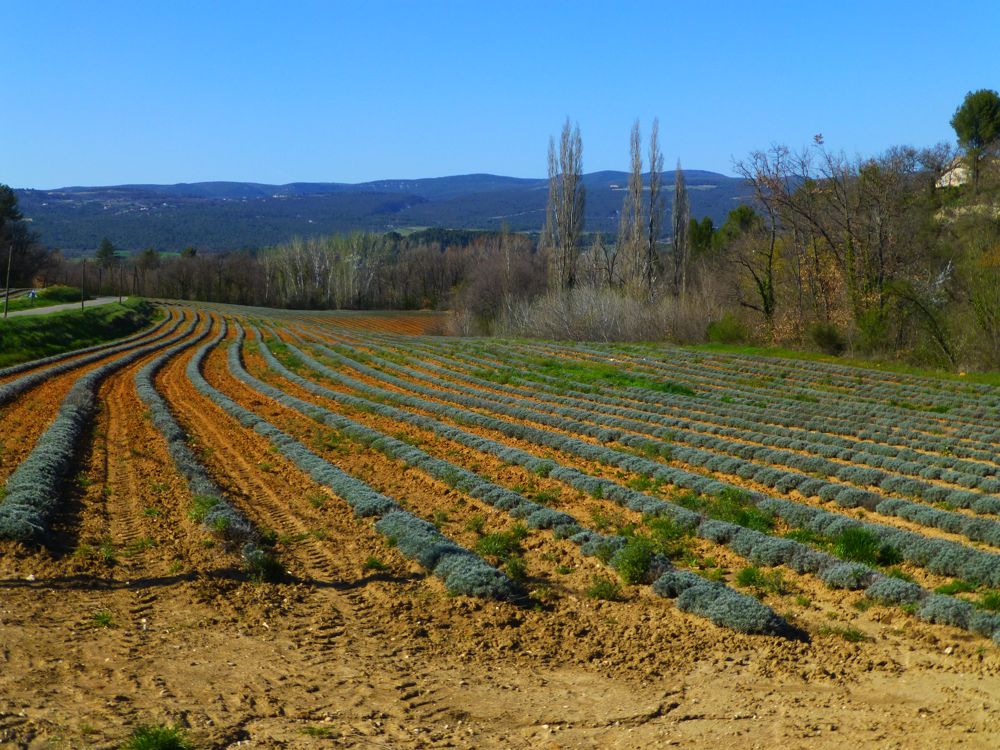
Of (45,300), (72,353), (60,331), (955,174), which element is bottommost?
(72,353)

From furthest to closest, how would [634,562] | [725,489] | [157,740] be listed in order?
[725,489], [634,562], [157,740]

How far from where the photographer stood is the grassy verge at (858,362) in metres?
29.3

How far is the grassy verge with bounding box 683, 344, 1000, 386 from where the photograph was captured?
29.3 meters

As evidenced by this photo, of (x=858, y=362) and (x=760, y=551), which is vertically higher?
(x=760, y=551)

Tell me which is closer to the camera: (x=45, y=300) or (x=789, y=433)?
(x=789, y=433)

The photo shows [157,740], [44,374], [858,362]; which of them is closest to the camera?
[157,740]

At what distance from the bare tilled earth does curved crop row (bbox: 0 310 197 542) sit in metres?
0.31

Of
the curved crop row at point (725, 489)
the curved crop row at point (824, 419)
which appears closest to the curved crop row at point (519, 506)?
the curved crop row at point (725, 489)

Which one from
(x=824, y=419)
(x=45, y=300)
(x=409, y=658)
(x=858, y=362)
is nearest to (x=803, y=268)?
(x=858, y=362)

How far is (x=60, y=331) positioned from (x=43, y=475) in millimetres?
32620

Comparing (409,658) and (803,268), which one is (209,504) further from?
(803,268)

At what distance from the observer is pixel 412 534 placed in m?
11.1

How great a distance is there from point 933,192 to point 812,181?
12654mm

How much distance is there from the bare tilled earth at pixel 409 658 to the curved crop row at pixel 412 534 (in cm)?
18
